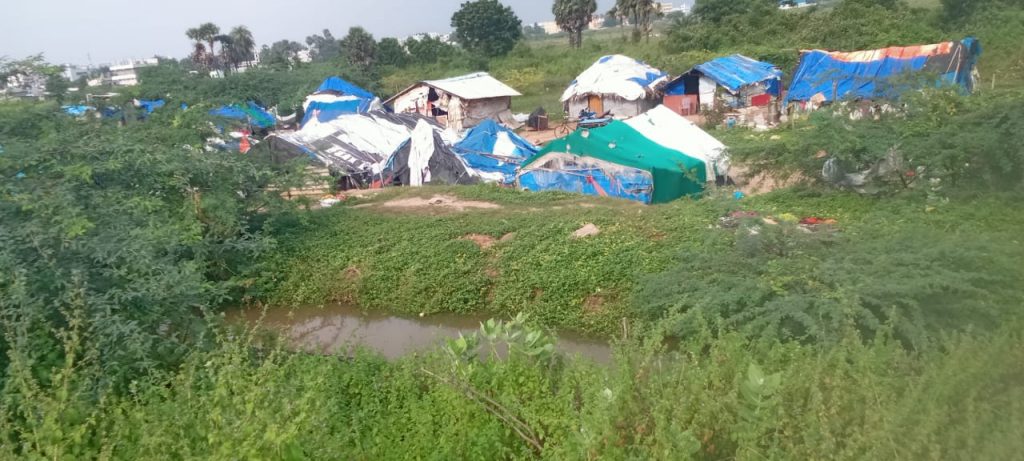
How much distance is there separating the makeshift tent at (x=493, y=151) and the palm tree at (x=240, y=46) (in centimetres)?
3302

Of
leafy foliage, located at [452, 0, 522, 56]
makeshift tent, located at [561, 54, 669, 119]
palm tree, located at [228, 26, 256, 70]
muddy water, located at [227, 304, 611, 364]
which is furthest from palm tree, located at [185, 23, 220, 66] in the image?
muddy water, located at [227, 304, 611, 364]

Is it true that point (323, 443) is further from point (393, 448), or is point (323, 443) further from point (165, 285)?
point (165, 285)

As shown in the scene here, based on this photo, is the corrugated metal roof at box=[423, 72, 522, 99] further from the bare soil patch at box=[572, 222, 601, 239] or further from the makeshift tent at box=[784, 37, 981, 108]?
the bare soil patch at box=[572, 222, 601, 239]

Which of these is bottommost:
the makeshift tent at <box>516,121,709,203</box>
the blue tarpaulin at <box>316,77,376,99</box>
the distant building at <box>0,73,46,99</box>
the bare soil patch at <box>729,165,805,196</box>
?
the bare soil patch at <box>729,165,805,196</box>

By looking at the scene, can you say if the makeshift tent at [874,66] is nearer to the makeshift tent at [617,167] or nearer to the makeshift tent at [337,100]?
the makeshift tent at [617,167]

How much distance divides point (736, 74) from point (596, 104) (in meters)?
5.92

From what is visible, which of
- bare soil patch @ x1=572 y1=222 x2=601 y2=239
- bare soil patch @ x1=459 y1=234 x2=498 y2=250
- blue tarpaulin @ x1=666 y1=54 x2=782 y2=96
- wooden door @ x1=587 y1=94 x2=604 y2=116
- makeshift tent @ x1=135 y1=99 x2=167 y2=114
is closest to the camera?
bare soil patch @ x1=572 y1=222 x2=601 y2=239

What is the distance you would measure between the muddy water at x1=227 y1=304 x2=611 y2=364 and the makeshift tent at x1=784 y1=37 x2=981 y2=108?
14.2m

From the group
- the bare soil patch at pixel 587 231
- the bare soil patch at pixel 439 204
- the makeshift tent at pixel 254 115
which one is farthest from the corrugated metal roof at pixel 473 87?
the bare soil patch at pixel 587 231

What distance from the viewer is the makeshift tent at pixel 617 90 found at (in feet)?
89.6

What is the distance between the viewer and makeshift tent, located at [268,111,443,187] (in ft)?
57.6

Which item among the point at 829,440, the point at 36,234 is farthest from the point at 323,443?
the point at 36,234

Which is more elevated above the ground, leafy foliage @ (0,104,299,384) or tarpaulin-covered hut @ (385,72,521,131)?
tarpaulin-covered hut @ (385,72,521,131)

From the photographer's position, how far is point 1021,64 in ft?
76.1
